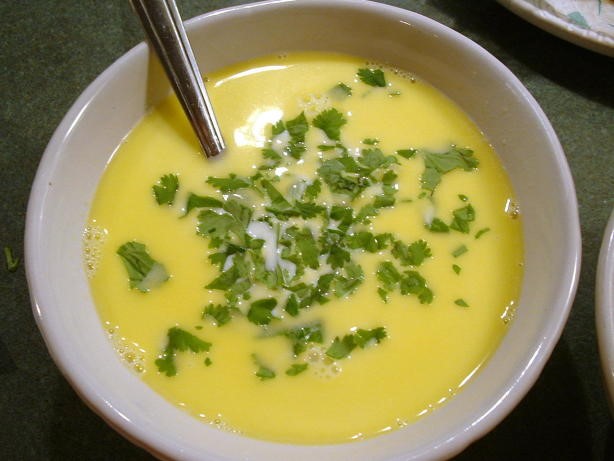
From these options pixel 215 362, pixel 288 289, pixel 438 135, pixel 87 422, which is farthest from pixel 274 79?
pixel 87 422

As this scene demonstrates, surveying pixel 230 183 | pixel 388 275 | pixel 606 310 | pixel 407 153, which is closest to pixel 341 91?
pixel 407 153

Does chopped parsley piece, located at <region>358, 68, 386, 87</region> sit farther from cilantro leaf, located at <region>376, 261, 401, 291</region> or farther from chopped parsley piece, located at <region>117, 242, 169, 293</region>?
chopped parsley piece, located at <region>117, 242, 169, 293</region>

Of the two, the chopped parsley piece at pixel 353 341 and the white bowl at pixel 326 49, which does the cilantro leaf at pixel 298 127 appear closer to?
the white bowl at pixel 326 49

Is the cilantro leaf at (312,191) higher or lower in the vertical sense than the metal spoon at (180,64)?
lower

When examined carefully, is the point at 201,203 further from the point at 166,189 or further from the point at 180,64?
the point at 180,64

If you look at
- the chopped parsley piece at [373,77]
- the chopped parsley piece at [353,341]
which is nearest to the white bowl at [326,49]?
the chopped parsley piece at [373,77]

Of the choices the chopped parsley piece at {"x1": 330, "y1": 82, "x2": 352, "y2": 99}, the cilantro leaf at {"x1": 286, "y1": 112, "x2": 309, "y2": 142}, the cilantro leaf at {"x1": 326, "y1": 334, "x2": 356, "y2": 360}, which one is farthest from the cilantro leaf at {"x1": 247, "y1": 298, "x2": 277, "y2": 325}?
the chopped parsley piece at {"x1": 330, "y1": 82, "x2": 352, "y2": 99}
